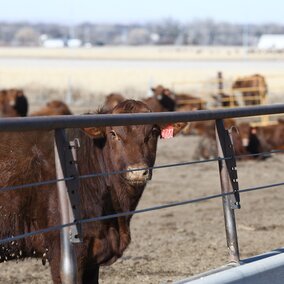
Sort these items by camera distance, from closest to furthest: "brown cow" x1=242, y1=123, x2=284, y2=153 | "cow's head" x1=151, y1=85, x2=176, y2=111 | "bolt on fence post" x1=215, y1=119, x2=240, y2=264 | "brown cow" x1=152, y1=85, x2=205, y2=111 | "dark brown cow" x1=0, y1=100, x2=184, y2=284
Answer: "bolt on fence post" x1=215, y1=119, x2=240, y2=264 → "dark brown cow" x1=0, y1=100, x2=184, y2=284 → "brown cow" x1=242, y1=123, x2=284, y2=153 → "cow's head" x1=151, y1=85, x2=176, y2=111 → "brown cow" x1=152, y1=85, x2=205, y2=111

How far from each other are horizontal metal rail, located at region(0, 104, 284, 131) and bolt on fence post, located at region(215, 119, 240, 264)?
14 cm

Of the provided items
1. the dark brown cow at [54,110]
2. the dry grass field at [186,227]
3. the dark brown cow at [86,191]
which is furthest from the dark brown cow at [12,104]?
the dark brown cow at [86,191]

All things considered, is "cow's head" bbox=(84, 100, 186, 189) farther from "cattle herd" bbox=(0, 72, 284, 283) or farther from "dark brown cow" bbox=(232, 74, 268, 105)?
"dark brown cow" bbox=(232, 74, 268, 105)

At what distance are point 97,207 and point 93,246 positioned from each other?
0.99 feet

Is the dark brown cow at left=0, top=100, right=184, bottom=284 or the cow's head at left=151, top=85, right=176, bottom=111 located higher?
the dark brown cow at left=0, top=100, right=184, bottom=284

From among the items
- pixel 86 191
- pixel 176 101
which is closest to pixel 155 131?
pixel 86 191

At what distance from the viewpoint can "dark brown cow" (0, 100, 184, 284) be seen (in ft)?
20.5

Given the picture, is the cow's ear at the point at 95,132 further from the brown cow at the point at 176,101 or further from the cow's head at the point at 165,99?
the cow's head at the point at 165,99

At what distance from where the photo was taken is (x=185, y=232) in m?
11.1

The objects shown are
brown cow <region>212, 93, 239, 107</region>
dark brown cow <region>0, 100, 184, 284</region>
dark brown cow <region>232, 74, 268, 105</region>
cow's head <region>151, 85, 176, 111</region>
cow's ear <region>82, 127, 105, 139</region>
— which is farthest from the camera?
dark brown cow <region>232, 74, 268, 105</region>

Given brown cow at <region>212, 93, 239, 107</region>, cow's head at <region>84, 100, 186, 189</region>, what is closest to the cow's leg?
cow's head at <region>84, 100, 186, 189</region>

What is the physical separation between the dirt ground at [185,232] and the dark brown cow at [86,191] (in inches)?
76.0

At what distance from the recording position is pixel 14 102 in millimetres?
26453

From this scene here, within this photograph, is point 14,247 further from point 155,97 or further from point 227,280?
point 155,97
